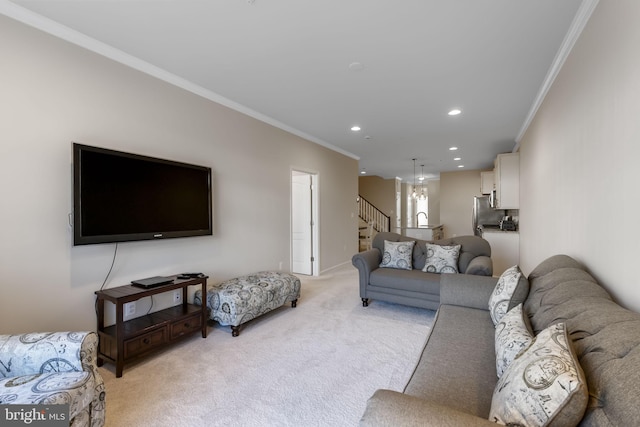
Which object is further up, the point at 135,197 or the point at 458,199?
the point at 458,199

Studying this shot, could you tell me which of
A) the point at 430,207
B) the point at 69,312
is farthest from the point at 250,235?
the point at 430,207

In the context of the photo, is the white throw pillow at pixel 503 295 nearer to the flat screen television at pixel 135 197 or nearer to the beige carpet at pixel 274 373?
the beige carpet at pixel 274 373

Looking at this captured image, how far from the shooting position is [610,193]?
1.74 meters

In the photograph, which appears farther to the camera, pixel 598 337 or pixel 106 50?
pixel 106 50

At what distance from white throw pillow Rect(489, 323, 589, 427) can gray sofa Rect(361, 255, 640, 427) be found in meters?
0.04

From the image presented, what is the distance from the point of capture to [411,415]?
0.88 meters

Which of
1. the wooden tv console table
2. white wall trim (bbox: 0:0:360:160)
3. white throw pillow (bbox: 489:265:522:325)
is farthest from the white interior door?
white throw pillow (bbox: 489:265:522:325)

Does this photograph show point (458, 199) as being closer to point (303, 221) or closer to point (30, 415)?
point (303, 221)

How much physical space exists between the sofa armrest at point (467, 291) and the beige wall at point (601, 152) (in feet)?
2.26

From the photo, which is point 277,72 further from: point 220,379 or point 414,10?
point 220,379

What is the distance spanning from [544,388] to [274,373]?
75.9 inches

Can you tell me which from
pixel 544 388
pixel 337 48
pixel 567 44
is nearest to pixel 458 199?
pixel 567 44

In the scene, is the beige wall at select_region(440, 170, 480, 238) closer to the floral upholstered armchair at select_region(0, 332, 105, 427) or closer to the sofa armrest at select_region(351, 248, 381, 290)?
the sofa armrest at select_region(351, 248, 381, 290)

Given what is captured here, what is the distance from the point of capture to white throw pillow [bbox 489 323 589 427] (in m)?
0.83
